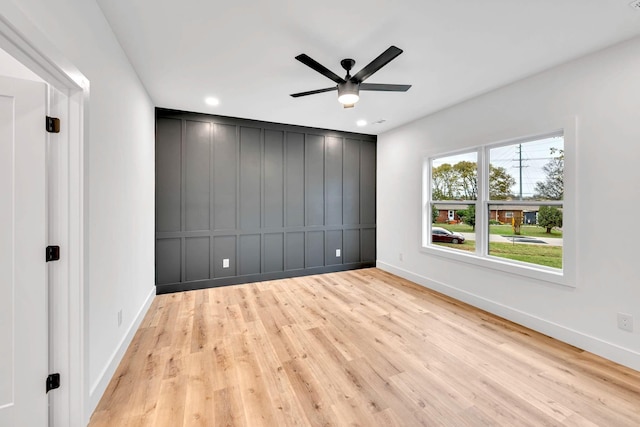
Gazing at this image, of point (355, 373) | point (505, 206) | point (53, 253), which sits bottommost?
point (355, 373)

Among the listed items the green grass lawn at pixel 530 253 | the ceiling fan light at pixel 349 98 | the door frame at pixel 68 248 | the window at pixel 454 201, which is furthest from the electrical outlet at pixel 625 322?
the door frame at pixel 68 248

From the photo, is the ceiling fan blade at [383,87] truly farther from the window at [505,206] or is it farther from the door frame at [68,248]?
the door frame at [68,248]

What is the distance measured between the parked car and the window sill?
7.9 inches

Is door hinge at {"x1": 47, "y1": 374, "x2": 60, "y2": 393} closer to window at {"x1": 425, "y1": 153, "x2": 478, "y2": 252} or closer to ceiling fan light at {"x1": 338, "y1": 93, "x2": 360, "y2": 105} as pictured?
ceiling fan light at {"x1": 338, "y1": 93, "x2": 360, "y2": 105}

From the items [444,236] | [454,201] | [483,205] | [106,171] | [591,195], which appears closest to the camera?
[106,171]

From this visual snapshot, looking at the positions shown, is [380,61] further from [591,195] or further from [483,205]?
[483,205]

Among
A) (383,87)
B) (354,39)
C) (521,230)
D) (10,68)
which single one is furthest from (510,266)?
(10,68)

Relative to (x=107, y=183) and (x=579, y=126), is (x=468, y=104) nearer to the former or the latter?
(x=579, y=126)

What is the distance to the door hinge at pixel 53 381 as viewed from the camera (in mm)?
1400

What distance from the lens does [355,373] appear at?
202 centimetres

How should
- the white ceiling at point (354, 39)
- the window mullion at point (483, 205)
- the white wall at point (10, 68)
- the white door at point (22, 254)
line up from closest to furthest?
the white door at point (22, 254), the white wall at point (10, 68), the white ceiling at point (354, 39), the window mullion at point (483, 205)

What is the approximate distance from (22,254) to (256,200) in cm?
309

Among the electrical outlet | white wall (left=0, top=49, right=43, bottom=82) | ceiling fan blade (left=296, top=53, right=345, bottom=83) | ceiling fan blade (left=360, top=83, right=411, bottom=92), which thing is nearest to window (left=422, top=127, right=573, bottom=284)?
the electrical outlet

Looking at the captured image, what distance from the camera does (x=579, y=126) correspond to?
2391 mm
